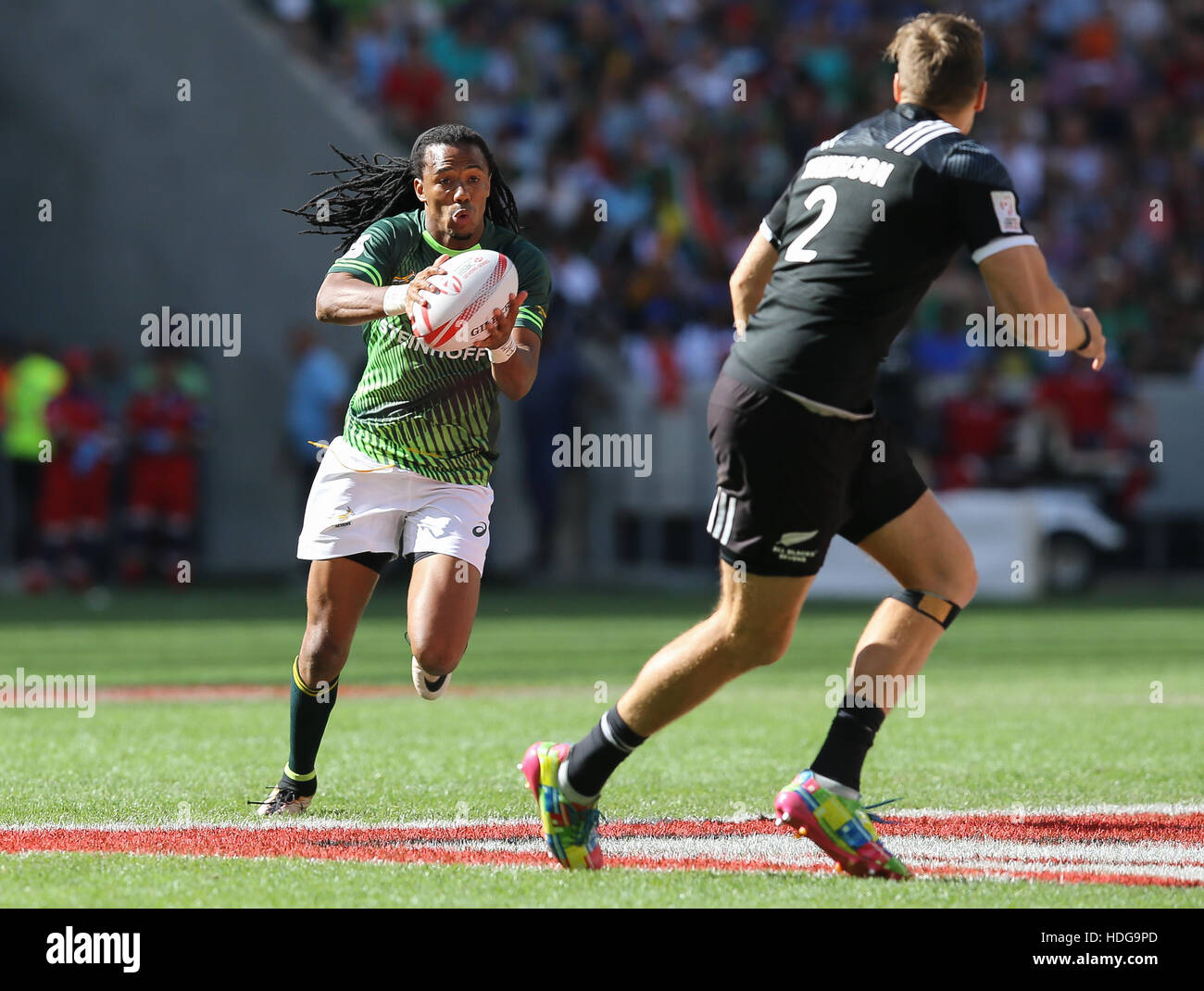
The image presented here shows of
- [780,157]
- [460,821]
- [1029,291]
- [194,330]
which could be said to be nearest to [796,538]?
[1029,291]

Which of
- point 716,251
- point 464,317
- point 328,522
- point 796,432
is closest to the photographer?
point 796,432

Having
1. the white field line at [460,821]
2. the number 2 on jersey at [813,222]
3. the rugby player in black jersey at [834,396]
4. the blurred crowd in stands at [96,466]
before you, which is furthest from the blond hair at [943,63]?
the blurred crowd in stands at [96,466]

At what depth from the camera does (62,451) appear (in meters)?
20.4

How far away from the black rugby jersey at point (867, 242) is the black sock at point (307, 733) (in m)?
2.15

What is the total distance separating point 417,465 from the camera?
7008mm

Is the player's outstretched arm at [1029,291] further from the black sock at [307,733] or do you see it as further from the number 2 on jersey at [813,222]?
the black sock at [307,733]

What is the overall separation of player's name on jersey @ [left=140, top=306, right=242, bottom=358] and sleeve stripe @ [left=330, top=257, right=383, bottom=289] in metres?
16.0

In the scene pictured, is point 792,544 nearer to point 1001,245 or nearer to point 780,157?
point 1001,245

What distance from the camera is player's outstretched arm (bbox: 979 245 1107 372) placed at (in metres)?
5.38

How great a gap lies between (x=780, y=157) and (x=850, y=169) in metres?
18.3

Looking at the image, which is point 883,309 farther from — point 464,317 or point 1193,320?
point 1193,320

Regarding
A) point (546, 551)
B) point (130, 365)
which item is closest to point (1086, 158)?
point (546, 551)
